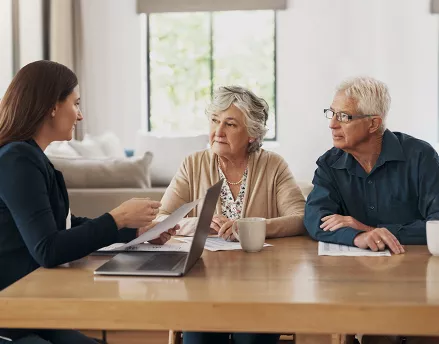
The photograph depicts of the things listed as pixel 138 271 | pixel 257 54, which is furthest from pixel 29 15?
pixel 138 271

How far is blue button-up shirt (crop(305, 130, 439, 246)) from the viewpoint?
6.91 feet

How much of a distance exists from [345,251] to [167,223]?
1.57ft

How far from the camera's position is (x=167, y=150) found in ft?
18.5

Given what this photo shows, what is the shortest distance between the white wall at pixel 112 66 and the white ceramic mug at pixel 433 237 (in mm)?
6343

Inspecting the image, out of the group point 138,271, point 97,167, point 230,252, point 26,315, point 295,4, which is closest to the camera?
point 26,315

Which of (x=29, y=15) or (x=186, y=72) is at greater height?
(x=29, y=15)

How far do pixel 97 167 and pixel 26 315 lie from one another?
99.5 inches

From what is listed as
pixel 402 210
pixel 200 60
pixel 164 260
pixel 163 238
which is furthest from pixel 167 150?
pixel 164 260

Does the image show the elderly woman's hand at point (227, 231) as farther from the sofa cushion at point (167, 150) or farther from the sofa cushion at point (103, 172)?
the sofa cushion at point (167, 150)

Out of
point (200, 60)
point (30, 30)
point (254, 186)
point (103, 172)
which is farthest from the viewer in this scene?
point (200, 60)

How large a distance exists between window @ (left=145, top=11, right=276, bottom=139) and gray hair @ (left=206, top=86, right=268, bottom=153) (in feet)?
18.5

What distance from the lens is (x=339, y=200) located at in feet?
7.13

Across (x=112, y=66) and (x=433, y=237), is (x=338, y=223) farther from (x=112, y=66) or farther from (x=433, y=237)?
(x=112, y=66)

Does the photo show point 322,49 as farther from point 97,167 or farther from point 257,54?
point 97,167
